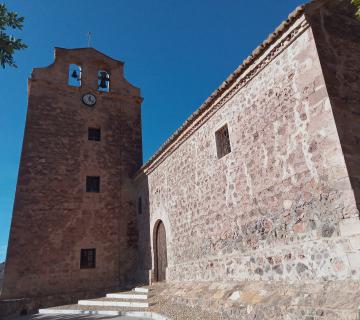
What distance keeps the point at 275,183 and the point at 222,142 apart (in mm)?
2195

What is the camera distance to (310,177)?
15.2 ft

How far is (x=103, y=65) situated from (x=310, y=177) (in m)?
12.6

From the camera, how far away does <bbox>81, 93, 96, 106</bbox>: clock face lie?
1375cm

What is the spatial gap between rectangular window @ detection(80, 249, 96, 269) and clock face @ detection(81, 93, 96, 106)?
634 cm

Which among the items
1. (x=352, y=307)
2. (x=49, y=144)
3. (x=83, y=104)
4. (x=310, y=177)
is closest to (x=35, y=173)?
(x=49, y=144)

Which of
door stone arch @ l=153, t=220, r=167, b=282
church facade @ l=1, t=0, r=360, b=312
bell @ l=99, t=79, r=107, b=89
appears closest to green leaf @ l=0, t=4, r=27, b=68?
church facade @ l=1, t=0, r=360, b=312

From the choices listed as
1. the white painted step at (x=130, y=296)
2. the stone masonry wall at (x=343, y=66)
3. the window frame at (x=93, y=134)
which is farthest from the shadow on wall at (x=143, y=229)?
the stone masonry wall at (x=343, y=66)

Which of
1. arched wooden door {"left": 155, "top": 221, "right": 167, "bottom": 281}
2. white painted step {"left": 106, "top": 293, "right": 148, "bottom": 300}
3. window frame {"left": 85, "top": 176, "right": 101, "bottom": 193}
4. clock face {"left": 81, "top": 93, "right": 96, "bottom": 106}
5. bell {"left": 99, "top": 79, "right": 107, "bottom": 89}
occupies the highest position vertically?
bell {"left": 99, "top": 79, "right": 107, "bottom": 89}

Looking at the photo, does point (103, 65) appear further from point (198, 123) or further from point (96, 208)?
point (198, 123)

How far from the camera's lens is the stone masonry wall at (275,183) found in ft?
14.1

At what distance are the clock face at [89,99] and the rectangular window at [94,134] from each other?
1203 millimetres

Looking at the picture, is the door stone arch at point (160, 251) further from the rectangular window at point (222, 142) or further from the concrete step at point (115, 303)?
the rectangular window at point (222, 142)

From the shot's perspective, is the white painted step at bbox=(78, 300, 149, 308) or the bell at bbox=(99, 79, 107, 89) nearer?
the white painted step at bbox=(78, 300, 149, 308)

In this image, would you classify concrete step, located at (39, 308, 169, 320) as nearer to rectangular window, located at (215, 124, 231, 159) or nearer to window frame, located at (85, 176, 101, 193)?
rectangular window, located at (215, 124, 231, 159)
